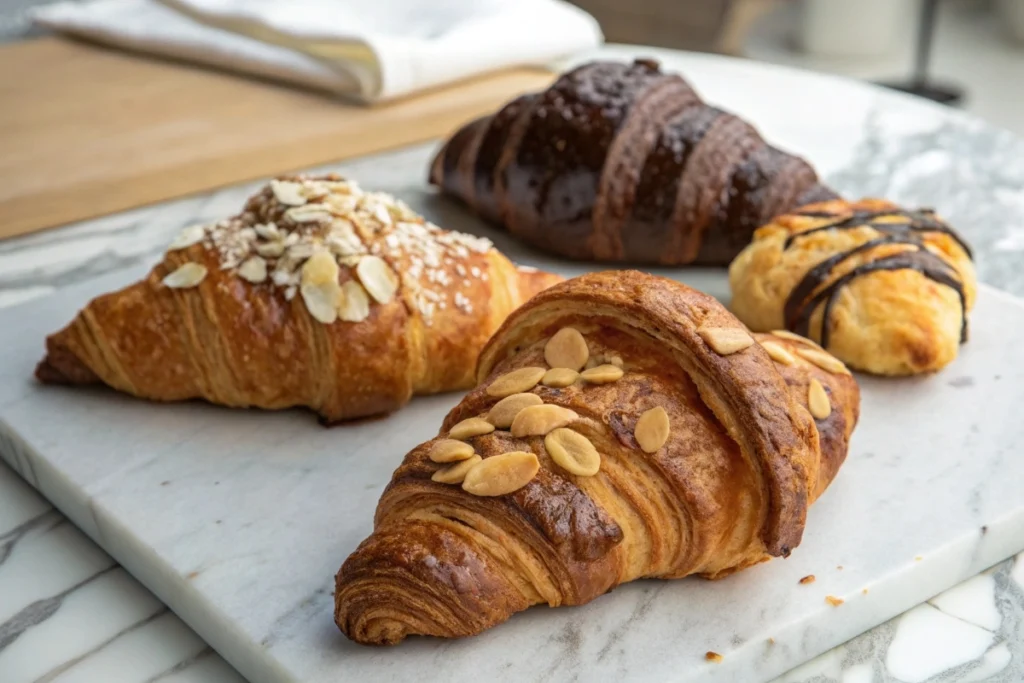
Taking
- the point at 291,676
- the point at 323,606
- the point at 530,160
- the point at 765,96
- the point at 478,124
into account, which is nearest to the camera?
the point at 291,676

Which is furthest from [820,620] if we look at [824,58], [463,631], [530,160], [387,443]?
[824,58]

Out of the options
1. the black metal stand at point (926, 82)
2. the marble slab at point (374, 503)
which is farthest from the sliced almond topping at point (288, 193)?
the black metal stand at point (926, 82)

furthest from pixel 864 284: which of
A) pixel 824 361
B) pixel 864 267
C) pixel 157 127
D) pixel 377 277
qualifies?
pixel 157 127

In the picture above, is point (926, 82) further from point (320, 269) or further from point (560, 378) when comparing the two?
point (560, 378)

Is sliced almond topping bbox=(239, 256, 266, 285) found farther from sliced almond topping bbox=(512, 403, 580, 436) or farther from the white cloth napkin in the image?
the white cloth napkin

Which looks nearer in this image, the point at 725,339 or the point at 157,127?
the point at 725,339

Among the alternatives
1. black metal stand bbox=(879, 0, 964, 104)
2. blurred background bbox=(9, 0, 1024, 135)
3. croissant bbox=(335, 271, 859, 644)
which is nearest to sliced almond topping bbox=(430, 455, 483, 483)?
croissant bbox=(335, 271, 859, 644)

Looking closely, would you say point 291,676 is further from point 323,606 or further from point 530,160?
point 530,160
